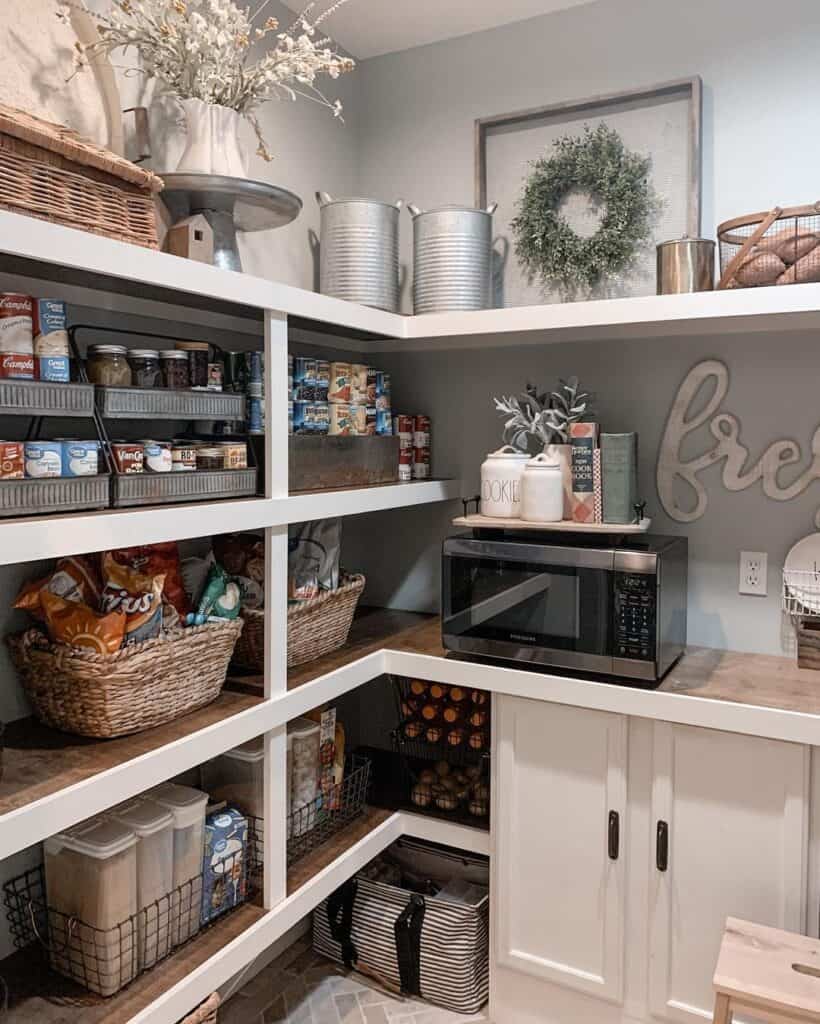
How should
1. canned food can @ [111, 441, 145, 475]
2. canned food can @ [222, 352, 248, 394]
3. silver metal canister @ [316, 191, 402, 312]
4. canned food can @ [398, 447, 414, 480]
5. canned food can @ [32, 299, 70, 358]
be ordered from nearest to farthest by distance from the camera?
canned food can @ [32, 299, 70, 358]
canned food can @ [111, 441, 145, 475]
canned food can @ [222, 352, 248, 394]
silver metal canister @ [316, 191, 402, 312]
canned food can @ [398, 447, 414, 480]

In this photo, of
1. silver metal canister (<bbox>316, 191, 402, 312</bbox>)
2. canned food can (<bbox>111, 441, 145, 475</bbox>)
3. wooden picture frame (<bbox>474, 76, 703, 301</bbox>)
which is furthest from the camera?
silver metal canister (<bbox>316, 191, 402, 312</bbox>)

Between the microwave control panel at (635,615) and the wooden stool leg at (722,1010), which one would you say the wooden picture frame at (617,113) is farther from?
the wooden stool leg at (722,1010)

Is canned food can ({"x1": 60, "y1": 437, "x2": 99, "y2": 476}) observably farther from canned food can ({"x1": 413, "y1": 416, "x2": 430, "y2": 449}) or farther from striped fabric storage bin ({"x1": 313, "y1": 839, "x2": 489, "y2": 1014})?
striped fabric storage bin ({"x1": 313, "y1": 839, "x2": 489, "y2": 1014})

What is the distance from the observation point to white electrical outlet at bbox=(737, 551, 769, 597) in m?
2.12

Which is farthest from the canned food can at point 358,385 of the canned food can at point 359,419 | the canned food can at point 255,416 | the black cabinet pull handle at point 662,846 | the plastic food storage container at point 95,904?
the black cabinet pull handle at point 662,846

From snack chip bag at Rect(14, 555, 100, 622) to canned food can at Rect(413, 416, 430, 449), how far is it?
108cm

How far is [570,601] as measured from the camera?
1924mm

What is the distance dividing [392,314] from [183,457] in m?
0.80

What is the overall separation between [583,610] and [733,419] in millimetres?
666

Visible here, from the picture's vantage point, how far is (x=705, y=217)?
212 centimetres

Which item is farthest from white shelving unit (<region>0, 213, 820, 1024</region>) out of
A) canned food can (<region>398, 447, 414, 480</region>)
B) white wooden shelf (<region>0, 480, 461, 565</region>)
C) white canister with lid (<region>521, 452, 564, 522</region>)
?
white canister with lid (<region>521, 452, 564, 522</region>)

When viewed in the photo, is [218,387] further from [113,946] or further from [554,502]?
[113,946]

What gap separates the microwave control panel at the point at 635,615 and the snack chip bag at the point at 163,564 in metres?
0.93

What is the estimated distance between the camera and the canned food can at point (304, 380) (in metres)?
1.92
